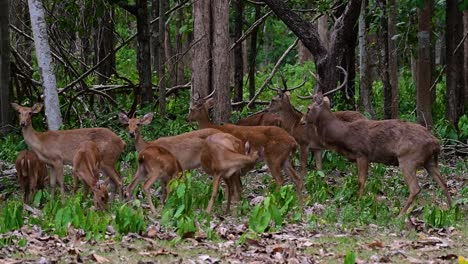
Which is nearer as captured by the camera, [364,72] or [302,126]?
[302,126]

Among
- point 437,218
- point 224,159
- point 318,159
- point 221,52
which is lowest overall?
point 318,159

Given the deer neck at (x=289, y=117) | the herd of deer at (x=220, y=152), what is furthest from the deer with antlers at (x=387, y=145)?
the deer neck at (x=289, y=117)

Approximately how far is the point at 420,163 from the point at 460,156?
15.4 ft

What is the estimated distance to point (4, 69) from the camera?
16.5 meters

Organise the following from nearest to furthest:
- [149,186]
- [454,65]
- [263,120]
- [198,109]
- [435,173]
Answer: [149,186] → [435,173] → [198,109] → [263,120] → [454,65]

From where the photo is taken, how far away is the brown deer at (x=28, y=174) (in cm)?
1220

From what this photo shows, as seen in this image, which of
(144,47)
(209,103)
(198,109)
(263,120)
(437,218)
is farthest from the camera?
(144,47)

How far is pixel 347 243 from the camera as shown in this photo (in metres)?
9.26

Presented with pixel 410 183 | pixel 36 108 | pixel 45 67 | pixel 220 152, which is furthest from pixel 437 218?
pixel 45 67

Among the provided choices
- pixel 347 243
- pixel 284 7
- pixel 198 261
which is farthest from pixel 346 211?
pixel 284 7

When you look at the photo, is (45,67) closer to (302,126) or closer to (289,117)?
(289,117)

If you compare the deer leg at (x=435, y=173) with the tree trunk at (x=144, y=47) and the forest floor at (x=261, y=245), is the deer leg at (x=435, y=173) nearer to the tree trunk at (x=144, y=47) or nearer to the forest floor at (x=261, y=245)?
the forest floor at (x=261, y=245)

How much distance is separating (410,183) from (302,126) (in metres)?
3.78

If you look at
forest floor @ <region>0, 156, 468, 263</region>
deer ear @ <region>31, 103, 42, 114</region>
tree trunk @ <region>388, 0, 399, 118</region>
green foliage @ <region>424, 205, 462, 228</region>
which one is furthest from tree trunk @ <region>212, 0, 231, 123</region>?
green foliage @ <region>424, 205, 462, 228</region>
